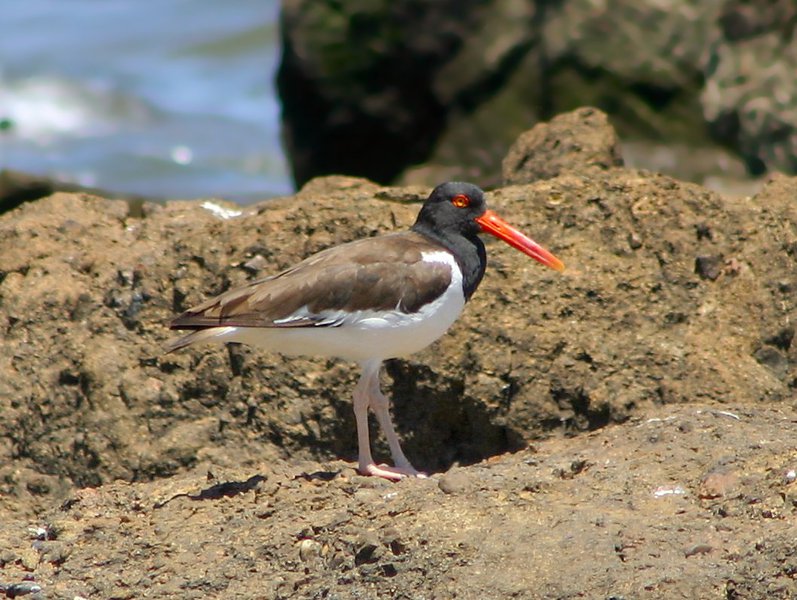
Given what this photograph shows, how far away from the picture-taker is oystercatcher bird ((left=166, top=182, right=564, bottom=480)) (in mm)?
6320

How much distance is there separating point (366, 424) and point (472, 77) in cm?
878

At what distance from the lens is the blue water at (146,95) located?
60.4 feet

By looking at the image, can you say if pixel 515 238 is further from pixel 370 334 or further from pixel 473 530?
pixel 473 530

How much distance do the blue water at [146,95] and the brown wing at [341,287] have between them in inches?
416

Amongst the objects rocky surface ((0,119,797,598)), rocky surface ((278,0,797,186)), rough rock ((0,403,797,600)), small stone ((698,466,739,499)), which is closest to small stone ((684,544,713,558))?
rough rock ((0,403,797,600))

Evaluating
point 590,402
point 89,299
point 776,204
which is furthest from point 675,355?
point 89,299

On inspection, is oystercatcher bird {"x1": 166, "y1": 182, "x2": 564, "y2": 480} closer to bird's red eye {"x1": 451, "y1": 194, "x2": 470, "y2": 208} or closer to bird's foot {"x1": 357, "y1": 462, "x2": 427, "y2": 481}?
bird's foot {"x1": 357, "y1": 462, "x2": 427, "y2": 481}

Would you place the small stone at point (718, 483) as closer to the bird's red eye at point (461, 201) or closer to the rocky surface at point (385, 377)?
the rocky surface at point (385, 377)

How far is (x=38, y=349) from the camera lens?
6.88 meters

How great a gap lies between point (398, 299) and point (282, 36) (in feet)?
30.2

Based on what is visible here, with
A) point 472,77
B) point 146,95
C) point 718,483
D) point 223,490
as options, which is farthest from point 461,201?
point 146,95

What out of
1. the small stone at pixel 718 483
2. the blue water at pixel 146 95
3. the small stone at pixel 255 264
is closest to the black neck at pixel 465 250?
the small stone at pixel 255 264

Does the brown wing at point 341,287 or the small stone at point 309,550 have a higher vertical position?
the brown wing at point 341,287

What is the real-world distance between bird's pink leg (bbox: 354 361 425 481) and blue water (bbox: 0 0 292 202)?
1064cm
